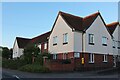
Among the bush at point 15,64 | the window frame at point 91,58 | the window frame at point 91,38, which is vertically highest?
the window frame at point 91,38

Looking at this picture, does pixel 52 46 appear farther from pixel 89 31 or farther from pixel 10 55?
pixel 10 55

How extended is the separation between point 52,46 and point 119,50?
1275 cm

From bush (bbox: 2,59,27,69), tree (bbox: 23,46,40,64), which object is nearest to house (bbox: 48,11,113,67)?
tree (bbox: 23,46,40,64)

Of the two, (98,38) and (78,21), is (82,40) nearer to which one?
(98,38)

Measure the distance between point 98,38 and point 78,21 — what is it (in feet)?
14.4

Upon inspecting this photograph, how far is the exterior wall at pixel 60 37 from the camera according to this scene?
1270 inches

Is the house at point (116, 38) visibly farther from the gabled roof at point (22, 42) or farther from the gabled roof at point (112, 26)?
the gabled roof at point (22, 42)

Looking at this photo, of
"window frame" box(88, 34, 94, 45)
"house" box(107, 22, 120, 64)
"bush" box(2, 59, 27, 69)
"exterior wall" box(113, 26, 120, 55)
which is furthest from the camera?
"exterior wall" box(113, 26, 120, 55)

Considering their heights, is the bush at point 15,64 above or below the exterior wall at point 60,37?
below

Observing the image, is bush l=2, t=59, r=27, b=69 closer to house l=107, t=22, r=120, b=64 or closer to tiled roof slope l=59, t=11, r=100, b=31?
tiled roof slope l=59, t=11, r=100, b=31

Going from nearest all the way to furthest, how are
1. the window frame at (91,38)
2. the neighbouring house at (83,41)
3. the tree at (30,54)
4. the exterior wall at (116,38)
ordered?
the neighbouring house at (83,41)
the window frame at (91,38)
the tree at (30,54)
the exterior wall at (116,38)

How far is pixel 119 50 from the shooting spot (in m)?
39.5

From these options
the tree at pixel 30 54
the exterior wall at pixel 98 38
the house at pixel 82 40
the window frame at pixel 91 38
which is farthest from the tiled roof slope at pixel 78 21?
the tree at pixel 30 54

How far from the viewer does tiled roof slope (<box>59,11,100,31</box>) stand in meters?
33.2
